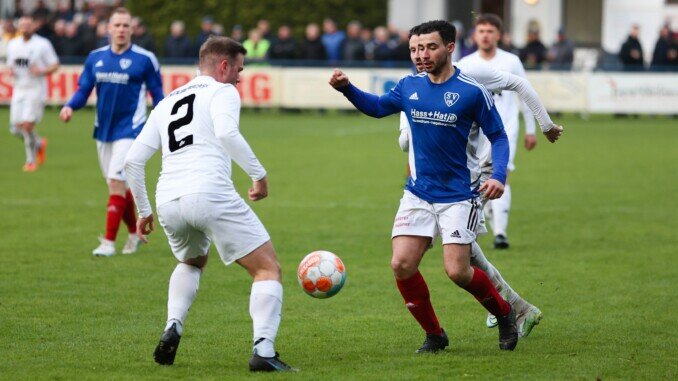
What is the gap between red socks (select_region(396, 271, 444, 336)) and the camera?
25.3 feet

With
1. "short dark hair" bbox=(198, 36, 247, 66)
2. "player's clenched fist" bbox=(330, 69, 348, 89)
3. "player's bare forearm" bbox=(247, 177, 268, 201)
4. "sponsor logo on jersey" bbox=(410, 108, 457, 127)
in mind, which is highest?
"short dark hair" bbox=(198, 36, 247, 66)

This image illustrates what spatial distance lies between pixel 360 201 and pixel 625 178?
16.1 feet

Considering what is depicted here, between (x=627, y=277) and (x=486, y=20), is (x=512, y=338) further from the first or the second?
(x=486, y=20)

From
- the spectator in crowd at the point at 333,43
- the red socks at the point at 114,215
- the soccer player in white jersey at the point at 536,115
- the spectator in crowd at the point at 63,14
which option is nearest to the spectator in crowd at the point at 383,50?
the spectator in crowd at the point at 333,43

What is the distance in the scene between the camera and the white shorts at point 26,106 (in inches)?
781

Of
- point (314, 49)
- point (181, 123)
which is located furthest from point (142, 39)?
point (181, 123)

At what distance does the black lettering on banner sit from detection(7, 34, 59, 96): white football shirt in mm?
13505

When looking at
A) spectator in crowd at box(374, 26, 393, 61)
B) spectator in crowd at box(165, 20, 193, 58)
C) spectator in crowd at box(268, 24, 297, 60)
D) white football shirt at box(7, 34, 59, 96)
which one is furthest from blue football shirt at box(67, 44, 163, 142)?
spectator in crowd at box(165, 20, 193, 58)

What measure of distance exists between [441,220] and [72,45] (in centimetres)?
2657

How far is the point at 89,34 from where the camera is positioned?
108 ft

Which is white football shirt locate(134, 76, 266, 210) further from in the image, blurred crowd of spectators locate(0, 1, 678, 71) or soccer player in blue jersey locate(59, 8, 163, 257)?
blurred crowd of spectators locate(0, 1, 678, 71)

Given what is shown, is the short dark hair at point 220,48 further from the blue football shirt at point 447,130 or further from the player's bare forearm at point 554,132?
the player's bare forearm at point 554,132

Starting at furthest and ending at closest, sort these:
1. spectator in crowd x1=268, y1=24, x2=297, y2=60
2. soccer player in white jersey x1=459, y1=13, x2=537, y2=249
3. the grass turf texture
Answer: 1. spectator in crowd x1=268, y1=24, x2=297, y2=60
2. soccer player in white jersey x1=459, y1=13, x2=537, y2=249
3. the grass turf texture

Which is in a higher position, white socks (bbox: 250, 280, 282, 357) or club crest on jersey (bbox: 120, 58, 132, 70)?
club crest on jersey (bbox: 120, 58, 132, 70)
